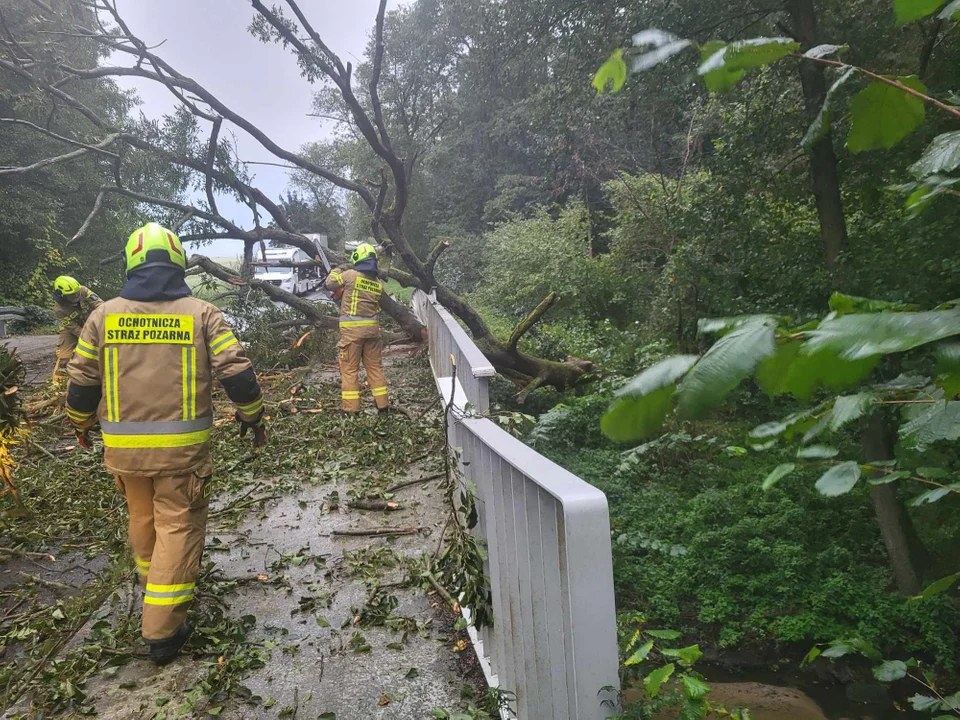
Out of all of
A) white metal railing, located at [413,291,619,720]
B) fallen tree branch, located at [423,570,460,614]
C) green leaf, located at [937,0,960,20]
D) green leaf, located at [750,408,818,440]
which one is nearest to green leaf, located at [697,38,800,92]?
green leaf, located at [937,0,960,20]

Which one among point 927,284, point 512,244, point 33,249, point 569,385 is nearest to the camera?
point 927,284

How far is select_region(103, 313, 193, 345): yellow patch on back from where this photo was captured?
10.3 feet

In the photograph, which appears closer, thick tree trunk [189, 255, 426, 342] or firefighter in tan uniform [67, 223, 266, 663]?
firefighter in tan uniform [67, 223, 266, 663]

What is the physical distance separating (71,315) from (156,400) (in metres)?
6.05

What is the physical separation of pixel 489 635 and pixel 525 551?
96cm

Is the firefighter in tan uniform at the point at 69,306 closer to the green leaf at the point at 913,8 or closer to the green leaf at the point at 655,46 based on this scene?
the green leaf at the point at 655,46

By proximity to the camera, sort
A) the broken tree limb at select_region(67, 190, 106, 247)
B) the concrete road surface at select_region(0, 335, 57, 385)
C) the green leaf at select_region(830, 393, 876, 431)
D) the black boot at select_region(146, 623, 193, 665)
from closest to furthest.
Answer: the green leaf at select_region(830, 393, 876, 431), the black boot at select_region(146, 623, 193, 665), the broken tree limb at select_region(67, 190, 106, 247), the concrete road surface at select_region(0, 335, 57, 385)

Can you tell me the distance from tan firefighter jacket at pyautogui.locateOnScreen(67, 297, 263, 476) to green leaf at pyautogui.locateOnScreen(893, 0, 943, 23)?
321 cm

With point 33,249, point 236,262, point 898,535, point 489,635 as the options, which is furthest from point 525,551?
point 33,249

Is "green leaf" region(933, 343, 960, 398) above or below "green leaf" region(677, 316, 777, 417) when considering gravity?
below

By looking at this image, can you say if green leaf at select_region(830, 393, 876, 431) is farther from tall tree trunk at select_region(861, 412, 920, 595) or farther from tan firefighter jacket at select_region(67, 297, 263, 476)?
tall tree trunk at select_region(861, 412, 920, 595)

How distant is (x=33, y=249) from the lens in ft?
64.7

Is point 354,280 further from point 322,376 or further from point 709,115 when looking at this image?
point 709,115

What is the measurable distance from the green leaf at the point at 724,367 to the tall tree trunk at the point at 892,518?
5834mm
